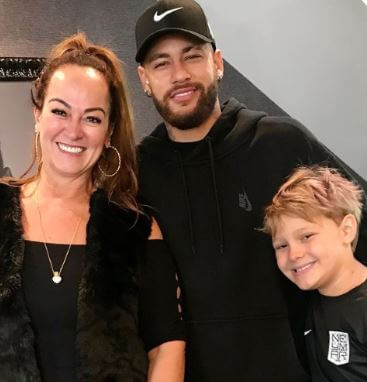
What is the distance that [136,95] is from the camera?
2.27 metres

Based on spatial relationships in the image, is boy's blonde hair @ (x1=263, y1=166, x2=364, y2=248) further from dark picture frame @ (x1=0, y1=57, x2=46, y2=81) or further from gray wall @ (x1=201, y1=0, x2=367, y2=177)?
dark picture frame @ (x1=0, y1=57, x2=46, y2=81)

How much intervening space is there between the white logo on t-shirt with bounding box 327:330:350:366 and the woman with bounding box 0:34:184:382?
40 centimetres

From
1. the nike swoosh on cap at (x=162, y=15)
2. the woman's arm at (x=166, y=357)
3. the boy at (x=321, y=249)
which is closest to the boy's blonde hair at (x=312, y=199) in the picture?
the boy at (x=321, y=249)

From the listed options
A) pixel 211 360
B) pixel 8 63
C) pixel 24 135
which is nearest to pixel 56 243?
pixel 211 360

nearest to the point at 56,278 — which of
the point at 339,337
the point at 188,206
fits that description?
the point at 188,206

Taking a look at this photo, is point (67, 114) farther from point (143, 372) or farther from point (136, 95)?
point (136, 95)

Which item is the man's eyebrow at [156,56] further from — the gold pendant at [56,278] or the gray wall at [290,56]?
the gold pendant at [56,278]

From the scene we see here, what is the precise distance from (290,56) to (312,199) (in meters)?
1.08

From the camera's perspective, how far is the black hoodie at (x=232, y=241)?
148 cm

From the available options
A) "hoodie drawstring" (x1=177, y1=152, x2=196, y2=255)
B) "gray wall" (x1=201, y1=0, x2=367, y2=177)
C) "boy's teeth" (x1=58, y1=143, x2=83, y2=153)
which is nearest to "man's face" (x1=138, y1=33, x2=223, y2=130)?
"hoodie drawstring" (x1=177, y1=152, x2=196, y2=255)

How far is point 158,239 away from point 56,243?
0.27m

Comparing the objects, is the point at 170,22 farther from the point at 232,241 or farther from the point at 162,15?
the point at 232,241

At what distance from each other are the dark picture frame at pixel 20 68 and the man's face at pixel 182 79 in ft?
1.91

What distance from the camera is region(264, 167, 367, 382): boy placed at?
143cm
